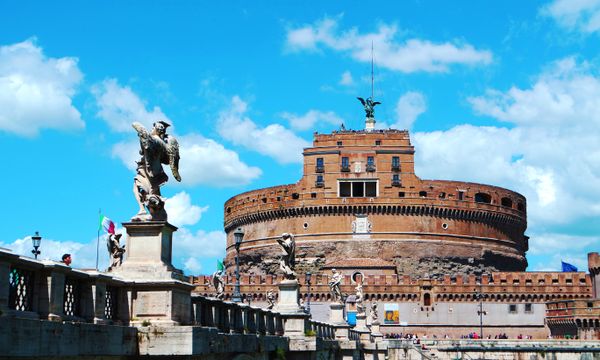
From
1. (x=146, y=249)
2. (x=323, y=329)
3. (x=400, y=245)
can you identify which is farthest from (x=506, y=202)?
(x=146, y=249)

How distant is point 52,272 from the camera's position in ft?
33.0

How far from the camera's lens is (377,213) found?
9500 cm

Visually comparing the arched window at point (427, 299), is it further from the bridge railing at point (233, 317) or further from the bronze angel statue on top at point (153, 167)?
the bronze angel statue on top at point (153, 167)

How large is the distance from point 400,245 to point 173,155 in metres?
83.2

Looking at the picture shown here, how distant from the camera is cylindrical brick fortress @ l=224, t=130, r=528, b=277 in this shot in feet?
313

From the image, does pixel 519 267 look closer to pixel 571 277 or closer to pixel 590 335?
pixel 571 277

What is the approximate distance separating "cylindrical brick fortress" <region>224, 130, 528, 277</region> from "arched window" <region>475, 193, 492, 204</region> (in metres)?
0.43

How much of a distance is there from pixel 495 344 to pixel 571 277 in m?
23.5

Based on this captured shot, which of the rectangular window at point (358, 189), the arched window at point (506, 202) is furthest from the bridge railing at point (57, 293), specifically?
the arched window at point (506, 202)

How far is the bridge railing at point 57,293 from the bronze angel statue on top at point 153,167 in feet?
4.10

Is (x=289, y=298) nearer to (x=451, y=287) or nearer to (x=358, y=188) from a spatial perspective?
(x=451, y=287)

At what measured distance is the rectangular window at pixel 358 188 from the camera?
96.4 metres

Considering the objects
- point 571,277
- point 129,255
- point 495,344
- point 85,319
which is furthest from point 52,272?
point 571,277

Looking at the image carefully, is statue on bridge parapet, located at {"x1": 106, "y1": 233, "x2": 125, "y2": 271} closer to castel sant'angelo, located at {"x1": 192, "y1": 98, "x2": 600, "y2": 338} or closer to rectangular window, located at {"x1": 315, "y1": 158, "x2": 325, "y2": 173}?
castel sant'angelo, located at {"x1": 192, "y1": 98, "x2": 600, "y2": 338}
